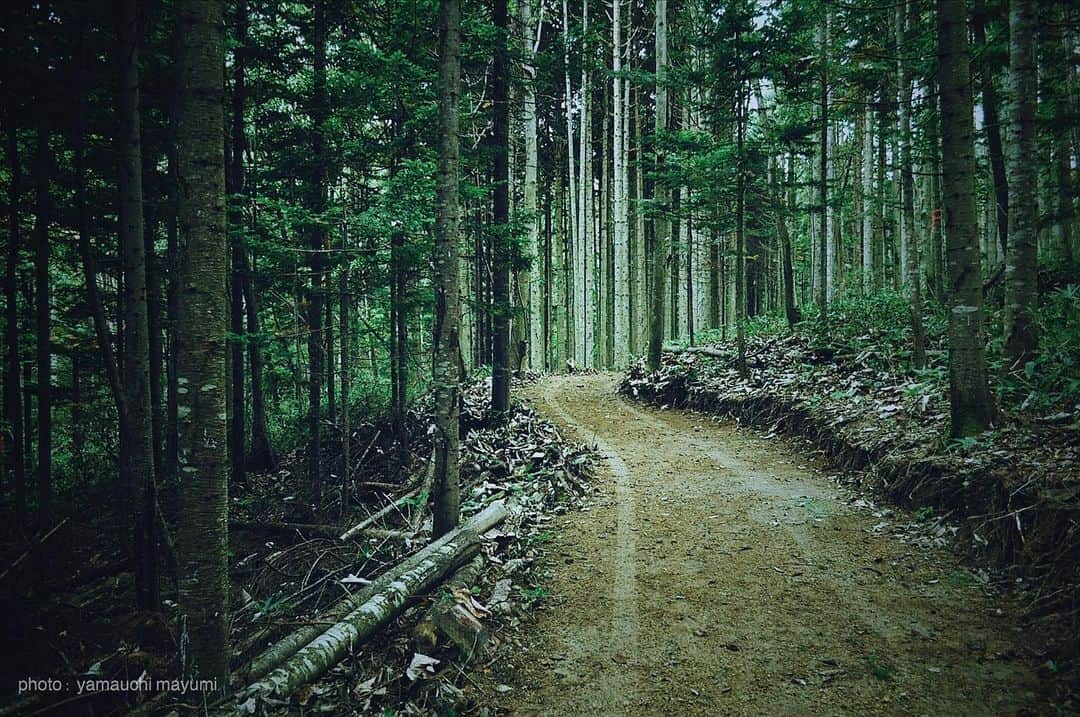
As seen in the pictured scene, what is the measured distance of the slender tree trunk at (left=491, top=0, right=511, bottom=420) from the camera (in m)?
11.2

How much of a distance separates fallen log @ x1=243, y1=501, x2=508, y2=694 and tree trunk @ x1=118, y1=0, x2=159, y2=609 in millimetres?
2376

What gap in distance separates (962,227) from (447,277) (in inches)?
257

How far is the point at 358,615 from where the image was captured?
5.01 metres

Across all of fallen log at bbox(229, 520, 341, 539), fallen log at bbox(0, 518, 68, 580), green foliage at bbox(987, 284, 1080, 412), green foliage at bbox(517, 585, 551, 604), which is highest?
green foliage at bbox(987, 284, 1080, 412)

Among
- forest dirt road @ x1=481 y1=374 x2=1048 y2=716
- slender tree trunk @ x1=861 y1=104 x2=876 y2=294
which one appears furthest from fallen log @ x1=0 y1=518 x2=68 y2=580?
slender tree trunk @ x1=861 y1=104 x2=876 y2=294

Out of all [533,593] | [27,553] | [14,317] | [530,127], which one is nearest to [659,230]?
[530,127]

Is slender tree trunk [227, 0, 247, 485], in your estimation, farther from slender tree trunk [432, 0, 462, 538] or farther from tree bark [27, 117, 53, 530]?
slender tree trunk [432, 0, 462, 538]

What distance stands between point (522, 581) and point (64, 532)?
8.18m

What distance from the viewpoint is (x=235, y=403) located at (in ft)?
42.3

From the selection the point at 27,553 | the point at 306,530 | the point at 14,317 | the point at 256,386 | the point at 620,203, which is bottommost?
the point at 306,530

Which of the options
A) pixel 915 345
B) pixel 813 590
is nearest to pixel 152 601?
pixel 813 590

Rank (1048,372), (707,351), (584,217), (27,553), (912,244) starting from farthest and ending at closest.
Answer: (584,217) → (707,351) → (912,244) → (1048,372) → (27,553)

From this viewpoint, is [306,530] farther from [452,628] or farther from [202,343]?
[202,343]

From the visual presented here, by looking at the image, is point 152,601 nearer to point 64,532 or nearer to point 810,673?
point 64,532
